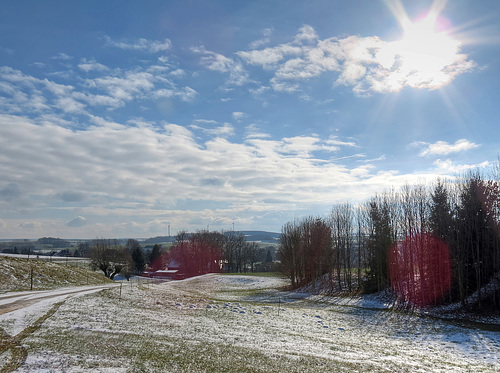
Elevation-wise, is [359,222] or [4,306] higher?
[359,222]

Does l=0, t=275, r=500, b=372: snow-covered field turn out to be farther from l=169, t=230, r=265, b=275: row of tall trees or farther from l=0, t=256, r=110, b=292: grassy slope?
l=169, t=230, r=265, b=275: row of tall trees

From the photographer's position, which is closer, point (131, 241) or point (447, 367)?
point (447, 367)

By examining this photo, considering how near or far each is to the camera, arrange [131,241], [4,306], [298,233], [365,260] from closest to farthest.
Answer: [4,306] → [365,260] → [298,233] → [131,241]

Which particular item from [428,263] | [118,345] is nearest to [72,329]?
[118,345]

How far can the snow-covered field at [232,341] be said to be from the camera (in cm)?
1262

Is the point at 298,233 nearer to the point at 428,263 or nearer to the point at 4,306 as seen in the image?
the point at 428,263

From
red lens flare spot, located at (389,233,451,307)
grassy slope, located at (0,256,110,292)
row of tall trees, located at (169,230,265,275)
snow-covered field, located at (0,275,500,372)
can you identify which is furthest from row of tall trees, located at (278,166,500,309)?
row of tall trees, located at (169,230,265,275)

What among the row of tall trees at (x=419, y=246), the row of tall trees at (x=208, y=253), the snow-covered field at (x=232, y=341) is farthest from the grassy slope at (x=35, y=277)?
the row of tall trees at (x=208, y=253)

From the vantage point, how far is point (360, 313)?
105 ft

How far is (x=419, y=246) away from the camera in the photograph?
37.9 metres

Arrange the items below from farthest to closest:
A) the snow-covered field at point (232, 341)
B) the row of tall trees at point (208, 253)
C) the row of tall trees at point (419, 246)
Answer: the row of tall trees at point (208, 253), the row of tall trees at point (419, 246), the snow-covered field at point (232, 341)

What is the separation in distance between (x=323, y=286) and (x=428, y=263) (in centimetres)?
1860

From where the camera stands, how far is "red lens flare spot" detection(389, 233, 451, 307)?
3403 centimetres

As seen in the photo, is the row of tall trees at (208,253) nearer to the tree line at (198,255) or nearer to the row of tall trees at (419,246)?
the tree line at (198,255)
